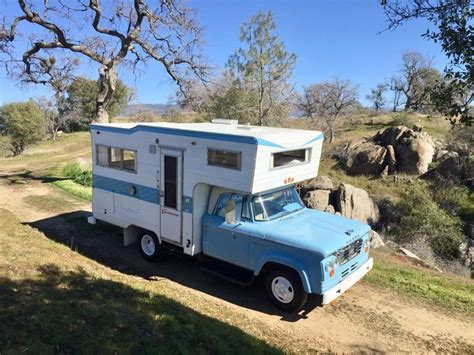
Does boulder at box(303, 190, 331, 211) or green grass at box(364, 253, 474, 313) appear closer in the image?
green grass at box(364, 253, 474, 313)

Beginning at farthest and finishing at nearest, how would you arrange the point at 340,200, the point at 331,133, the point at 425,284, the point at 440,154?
the point at 331,133, the point at 440,154, the point at 340,200, the point at 425,284

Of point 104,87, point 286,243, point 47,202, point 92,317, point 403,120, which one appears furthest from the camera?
point 403,120

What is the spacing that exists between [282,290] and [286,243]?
3.24 ft

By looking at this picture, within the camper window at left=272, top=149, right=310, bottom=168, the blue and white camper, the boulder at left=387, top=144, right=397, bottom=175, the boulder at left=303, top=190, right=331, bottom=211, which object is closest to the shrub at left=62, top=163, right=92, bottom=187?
the blue and white camper

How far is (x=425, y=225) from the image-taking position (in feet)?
56.7

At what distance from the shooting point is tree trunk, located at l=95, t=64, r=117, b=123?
1884 centimetres

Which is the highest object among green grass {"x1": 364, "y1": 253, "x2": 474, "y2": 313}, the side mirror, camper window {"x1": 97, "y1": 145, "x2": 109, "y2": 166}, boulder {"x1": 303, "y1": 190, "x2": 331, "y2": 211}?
camper window {"x1": 97, "y1": 145, "x2": 109, "y2": 166}

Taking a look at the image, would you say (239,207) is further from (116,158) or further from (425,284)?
(425,284)

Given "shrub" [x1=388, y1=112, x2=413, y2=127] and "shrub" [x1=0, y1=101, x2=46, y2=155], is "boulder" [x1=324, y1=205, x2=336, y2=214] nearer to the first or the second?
"shrub" [x1=388, y1=112, x2=413, y2=127]

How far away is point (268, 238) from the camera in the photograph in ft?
25.0

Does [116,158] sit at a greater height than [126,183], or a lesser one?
greater

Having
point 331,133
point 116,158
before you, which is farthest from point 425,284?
point 331,133

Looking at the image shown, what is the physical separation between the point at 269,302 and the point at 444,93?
16.7ft

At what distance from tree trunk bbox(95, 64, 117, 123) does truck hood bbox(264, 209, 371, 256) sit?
44.4ft
